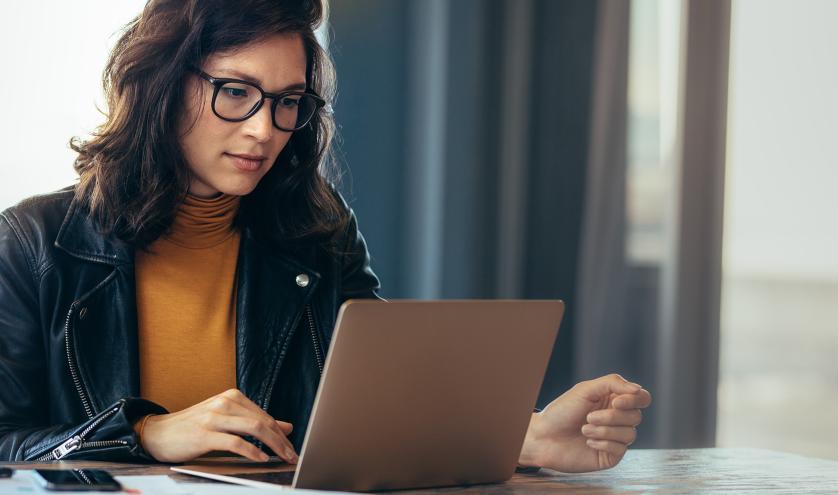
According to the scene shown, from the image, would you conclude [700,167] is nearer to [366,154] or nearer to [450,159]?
[450,159]

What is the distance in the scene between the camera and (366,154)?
130 inches

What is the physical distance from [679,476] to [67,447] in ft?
2.69

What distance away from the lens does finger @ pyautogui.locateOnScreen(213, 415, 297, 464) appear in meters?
1.21

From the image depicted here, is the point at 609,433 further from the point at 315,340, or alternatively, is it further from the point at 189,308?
the point at 189,308

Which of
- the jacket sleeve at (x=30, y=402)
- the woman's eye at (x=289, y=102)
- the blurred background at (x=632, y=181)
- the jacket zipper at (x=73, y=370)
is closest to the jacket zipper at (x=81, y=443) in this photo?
the jacket sleeve at (x=30, y=402)

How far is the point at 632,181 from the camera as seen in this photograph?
3561mm

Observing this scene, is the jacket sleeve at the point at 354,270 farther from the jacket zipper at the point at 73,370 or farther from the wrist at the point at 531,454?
the wrist at the point at 531,454

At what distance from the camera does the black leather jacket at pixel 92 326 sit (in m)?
1.51

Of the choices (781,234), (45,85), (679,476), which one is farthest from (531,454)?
(781,234)

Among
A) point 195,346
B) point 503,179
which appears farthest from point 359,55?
point 195,346

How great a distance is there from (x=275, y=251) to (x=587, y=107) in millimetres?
1998

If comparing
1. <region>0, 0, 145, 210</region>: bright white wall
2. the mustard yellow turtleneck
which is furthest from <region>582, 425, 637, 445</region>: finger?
<region>0, 0, 145, 210</region>: bright white wall

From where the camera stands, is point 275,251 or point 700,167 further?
point 700,167

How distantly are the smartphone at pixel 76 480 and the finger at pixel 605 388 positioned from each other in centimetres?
65
